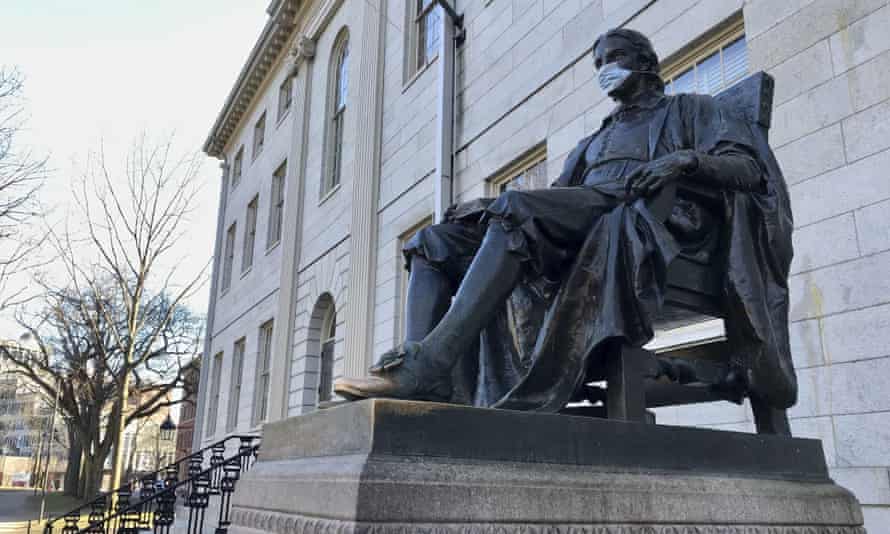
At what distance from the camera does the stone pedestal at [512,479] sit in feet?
6.68

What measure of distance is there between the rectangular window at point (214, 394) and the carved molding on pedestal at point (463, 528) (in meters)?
20.5

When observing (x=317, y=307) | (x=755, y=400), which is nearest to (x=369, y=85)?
(x=317, y=307)

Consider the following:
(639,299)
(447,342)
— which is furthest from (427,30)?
(447,342)

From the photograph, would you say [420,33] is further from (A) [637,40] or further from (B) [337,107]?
(A) [637,40]

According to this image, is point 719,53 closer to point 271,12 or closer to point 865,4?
point 865,4

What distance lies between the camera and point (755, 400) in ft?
10.6

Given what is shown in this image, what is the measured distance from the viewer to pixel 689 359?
3309mm

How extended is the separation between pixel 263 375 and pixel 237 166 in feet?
32.3

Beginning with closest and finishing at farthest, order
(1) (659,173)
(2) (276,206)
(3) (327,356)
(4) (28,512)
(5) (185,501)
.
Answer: (1) (659,173) < (5) (185,501) < (3) (327,356) < (2) (276,206) < (4) (28,512)

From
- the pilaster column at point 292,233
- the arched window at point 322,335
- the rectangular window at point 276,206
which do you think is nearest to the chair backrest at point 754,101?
the arched window at point 322,335

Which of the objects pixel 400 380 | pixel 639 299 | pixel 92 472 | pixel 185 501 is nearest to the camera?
pixel 400 380

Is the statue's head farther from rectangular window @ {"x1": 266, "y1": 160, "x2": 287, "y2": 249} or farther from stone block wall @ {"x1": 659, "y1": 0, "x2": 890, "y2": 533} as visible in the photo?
rectangular window @ {"x1": 266, "y1": 160, "x2": 287, "y2": 249}

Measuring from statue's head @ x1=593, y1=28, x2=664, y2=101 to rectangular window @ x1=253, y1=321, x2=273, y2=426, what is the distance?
14.4 m

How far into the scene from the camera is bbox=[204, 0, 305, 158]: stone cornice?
762 inches
